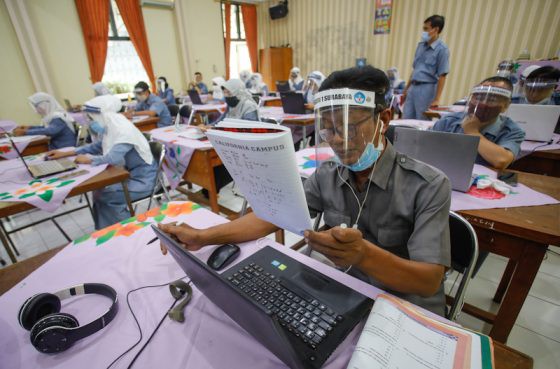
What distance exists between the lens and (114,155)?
190 centimetres

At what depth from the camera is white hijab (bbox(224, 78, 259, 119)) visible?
3066mm

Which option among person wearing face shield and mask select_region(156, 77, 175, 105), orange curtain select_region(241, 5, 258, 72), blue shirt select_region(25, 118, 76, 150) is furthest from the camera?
orange curtain select_region(241, 5, 258, 72)

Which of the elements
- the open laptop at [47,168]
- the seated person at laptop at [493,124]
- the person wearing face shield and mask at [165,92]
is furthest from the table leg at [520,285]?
the person wearing face shield and mask at [165,92]

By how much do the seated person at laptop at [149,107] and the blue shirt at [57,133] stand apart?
91cm

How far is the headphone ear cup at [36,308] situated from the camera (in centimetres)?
56

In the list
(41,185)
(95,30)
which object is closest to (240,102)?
(41,185)

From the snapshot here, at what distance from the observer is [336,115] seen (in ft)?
2.30

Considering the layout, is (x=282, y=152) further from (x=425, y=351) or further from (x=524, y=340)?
(x=524, y=340)

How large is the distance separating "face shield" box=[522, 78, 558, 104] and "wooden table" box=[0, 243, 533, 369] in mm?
2586

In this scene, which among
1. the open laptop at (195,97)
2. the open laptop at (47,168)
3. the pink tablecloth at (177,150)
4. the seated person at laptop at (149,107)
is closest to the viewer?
the open laptop at (47,168)

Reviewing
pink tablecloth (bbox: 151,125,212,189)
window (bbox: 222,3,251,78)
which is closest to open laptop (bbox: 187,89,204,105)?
pink tablecloth (bbox: 151,125,212,189)

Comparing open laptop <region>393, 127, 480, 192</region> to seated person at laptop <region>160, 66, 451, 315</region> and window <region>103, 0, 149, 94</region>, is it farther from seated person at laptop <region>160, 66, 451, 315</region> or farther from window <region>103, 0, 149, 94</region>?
window <region>103, 0, 149, 94</region>

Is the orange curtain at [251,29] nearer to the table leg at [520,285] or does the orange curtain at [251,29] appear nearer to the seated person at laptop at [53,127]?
the seated person at laptop at [53,127]

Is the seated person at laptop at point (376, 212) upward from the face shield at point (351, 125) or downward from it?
downward
